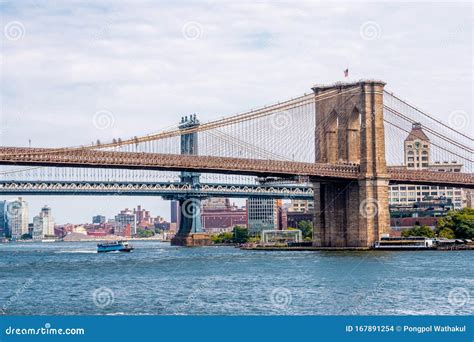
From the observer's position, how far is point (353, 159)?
6234 centimetres

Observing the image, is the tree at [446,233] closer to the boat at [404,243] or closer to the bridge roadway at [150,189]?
the boat at [404,243]

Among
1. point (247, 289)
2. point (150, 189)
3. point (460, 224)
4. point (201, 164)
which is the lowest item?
point (247, 289)

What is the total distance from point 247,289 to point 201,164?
22006 millimetres

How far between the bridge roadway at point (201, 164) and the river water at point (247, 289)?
502 cm

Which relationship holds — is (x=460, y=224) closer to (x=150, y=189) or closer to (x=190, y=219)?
(x=150, y=189)

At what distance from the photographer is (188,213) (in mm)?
103688

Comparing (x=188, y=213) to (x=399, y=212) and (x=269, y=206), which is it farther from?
(x=269, y=206)

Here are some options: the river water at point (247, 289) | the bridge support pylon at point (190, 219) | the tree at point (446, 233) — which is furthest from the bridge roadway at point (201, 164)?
the bridge support pylon at point (190, 219)

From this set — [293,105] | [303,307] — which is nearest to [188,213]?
[293,105]

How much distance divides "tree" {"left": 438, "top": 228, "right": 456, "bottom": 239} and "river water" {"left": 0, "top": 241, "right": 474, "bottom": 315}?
23.4m

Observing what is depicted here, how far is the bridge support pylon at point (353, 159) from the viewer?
2410 inches

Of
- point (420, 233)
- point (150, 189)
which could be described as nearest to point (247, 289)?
point (420, 233)

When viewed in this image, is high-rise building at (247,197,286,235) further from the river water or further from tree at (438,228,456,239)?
the river water
